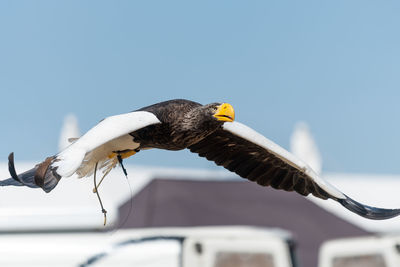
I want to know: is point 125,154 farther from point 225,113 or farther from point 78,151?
point 78,151

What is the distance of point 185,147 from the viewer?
116 inches

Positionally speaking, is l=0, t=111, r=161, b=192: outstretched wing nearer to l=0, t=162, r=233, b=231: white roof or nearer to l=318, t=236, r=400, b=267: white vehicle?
l=0, t=162, r=233, b=231: white roof

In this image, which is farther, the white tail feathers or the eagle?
the eagle

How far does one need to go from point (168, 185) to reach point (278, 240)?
131 cm

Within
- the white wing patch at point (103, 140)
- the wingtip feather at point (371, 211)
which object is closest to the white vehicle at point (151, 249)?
the wingtip feather at point (371, 211)

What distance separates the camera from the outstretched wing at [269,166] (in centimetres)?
328

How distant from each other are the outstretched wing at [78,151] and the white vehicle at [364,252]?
11.7 feet

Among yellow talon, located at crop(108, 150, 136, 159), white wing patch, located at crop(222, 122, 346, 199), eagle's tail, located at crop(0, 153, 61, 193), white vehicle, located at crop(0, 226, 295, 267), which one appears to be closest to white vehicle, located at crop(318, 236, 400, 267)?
white vehicle, located at crop(0, 226, 295, 267)

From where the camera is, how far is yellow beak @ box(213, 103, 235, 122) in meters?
2.82

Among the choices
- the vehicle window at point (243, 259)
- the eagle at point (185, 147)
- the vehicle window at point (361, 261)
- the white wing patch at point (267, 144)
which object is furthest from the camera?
the vehicle window at point (361, 261)

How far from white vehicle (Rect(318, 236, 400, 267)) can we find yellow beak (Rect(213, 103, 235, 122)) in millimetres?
3347

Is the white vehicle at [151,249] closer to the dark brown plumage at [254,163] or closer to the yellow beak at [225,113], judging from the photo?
the dark brown plumage at [254,163]

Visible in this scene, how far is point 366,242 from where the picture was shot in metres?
5.92

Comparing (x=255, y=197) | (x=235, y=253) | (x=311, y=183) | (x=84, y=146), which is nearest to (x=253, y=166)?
(x=311, y=183)
